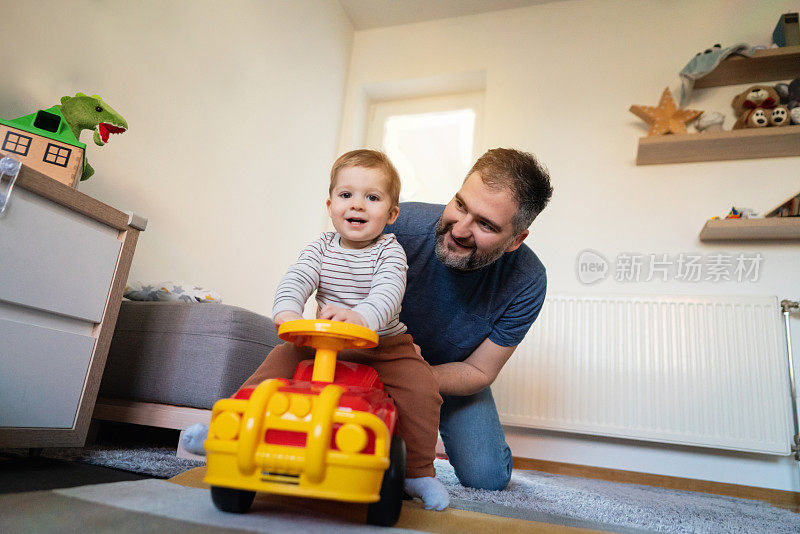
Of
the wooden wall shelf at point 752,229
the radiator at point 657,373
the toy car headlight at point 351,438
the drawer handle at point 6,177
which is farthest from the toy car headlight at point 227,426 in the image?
the wooden wall shelf at point 752,229

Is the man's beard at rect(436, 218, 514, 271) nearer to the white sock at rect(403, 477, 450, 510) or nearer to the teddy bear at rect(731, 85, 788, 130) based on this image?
the white sock at rect(403, 477, 450, 510)

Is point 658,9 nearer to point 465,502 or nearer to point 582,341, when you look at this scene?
point 582,341

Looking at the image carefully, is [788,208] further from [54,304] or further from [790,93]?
[54,304]

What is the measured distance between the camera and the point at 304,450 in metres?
0.66

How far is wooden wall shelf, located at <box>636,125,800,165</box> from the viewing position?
2326 millimetres

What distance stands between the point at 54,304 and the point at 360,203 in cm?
67

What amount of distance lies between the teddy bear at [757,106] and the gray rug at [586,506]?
1.64 m

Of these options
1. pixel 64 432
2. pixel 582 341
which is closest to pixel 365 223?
pixel 64 432

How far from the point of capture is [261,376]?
99 centimetres

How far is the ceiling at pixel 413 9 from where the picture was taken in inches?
123

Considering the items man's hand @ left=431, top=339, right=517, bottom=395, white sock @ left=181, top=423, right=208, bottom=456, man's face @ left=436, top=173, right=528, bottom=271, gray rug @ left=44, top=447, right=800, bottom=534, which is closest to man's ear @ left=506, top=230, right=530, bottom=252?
man's face @ left=436, top=173, right=528, bottom=271

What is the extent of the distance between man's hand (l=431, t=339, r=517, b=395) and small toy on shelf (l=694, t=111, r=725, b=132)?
1.73 meters

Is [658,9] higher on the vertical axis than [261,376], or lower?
higher

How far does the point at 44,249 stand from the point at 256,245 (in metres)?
1.50
